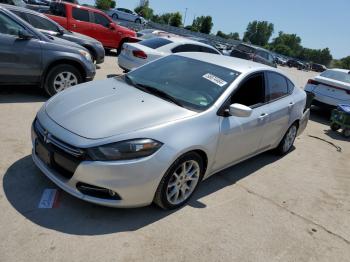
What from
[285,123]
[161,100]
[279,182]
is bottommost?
[279,182]

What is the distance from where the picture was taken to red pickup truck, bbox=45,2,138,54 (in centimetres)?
1298

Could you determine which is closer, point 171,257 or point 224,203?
point 171,257

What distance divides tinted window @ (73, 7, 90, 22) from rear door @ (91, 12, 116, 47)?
302 millimetres

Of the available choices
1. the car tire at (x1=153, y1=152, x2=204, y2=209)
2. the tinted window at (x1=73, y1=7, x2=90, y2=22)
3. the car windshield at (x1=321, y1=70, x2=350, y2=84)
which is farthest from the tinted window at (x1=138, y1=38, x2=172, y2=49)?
the car tire at (x1=153, y1=152, x2=204, y2=209)

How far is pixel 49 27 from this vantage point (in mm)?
9305

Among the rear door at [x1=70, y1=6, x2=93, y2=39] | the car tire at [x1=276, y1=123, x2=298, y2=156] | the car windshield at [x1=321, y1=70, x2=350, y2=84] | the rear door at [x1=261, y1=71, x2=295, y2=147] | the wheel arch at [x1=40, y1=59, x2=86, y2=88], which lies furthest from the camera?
the rear door at [x1=70, y1=6, x2=93, y2=39]

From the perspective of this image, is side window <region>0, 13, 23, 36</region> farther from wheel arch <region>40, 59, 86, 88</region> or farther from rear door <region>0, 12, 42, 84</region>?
wheel arch <region>40, 59, 86, 88</region>

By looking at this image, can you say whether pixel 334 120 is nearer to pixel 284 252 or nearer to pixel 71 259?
pixel 284 252

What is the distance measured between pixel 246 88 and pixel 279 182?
5.06 ft

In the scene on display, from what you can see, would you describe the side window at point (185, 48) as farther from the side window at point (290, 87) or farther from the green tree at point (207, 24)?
the green tree at point (207, 24)

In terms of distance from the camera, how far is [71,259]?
2.91 m

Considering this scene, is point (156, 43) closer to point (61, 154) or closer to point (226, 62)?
point (226, 62)

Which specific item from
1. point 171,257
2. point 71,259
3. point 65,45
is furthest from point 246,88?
point 65,45

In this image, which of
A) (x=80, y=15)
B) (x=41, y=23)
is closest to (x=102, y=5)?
(x=80, y=15)
